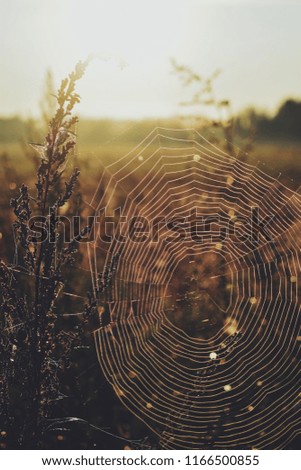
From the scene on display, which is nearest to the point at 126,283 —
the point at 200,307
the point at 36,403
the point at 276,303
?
the point at 200,307

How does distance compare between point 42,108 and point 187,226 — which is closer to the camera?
point 42,108

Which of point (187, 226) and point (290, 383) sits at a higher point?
point (187, 226)

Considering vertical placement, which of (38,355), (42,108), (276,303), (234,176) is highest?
(42,108)
